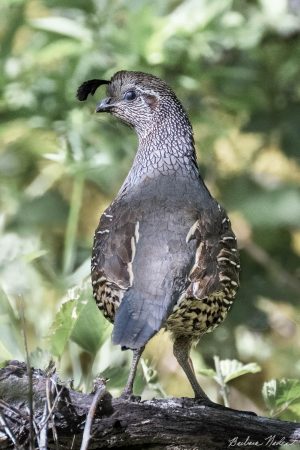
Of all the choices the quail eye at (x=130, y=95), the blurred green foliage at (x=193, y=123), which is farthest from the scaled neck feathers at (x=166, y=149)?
the blurred green foliage at (x=193, y=123)

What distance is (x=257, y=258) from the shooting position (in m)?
5.81

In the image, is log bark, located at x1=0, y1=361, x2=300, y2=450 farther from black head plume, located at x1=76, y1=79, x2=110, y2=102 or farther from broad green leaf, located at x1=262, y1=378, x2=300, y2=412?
black head plume, located at x1=76, y1=79, x2=110, y2=102

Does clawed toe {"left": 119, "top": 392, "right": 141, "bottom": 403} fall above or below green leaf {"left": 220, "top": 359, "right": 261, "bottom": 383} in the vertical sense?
below

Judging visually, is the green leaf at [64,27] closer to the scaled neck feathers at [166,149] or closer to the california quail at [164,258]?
the scaled neck feathers at [166,149]

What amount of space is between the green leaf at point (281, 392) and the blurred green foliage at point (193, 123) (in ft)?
4.74

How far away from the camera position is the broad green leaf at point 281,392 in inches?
133

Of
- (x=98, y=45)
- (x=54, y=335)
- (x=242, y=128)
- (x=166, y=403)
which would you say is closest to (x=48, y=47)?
(x=98, y=45)

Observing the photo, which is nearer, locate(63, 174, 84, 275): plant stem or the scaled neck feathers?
the scaled neck feathers

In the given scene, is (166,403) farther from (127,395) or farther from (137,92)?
(137,92)

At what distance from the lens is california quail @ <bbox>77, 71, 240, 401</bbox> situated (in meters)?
3.35

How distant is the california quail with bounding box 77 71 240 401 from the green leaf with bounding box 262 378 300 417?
0.25 meters

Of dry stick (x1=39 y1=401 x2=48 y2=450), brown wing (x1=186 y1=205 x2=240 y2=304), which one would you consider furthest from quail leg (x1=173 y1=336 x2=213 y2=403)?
dry stick (x1=39 y1=401 x2=48 y2=450)

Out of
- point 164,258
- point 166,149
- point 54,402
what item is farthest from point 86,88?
point 54,402

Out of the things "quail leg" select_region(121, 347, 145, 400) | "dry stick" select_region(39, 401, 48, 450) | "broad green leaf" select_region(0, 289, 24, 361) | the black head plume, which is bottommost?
"dry stick" select_region(39, 401, 48, 450)
